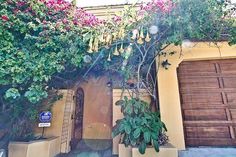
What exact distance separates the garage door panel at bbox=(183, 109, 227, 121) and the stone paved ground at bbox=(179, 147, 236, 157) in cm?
Answer: 90

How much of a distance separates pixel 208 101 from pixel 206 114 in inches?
17.0

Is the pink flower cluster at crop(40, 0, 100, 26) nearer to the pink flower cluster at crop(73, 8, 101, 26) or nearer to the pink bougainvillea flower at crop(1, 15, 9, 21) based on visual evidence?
the pink flower cluster at crop(73, 8, 101, 26)

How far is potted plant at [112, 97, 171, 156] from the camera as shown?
481 cm

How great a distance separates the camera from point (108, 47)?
213 inches

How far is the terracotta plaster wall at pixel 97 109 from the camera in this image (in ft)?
26.6

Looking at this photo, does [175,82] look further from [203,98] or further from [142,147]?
[142,147]

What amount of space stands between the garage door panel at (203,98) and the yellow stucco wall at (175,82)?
0.47 meters

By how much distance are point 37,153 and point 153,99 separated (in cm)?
392

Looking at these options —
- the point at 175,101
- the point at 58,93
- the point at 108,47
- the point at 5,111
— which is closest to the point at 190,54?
the point at 175,101

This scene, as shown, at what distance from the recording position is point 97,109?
27.3 ft

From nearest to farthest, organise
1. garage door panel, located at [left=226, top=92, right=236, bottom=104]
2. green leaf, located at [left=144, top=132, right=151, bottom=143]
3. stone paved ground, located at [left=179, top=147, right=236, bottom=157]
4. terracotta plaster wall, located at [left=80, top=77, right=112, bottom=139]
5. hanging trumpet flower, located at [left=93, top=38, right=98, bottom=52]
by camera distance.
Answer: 1. green leaf, located at [left=144, top=132, right=151, bottom=143]
2. hanging trumpet flower, located at [left=93, top=38, right=98, bottom=52]
3. stone paved ground, located at [left=179, top=147, right=236, bottom=157]
4. garage door panel, located at [left=226, top=92, right=236, bottom=104]
5. terracotta plaster wall, located at [left=80, top=77, right=112, bottom=139]

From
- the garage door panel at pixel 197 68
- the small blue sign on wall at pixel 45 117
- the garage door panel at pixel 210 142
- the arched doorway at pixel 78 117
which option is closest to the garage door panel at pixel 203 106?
the garage door panel at pixel 210 142

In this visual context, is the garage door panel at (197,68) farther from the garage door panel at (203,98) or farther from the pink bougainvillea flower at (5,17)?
the pink bougainvillea flower at (5,17)

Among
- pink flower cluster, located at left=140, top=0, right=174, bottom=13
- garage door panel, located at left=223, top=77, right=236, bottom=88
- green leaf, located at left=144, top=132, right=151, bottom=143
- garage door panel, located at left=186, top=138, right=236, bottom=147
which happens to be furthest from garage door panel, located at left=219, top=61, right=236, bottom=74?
green leaf, located at left=144, top=132, right=151, bottom=143
